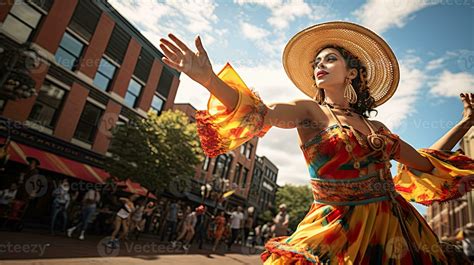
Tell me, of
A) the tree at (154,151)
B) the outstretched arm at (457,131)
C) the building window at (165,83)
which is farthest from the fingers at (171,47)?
the building window at (165,83)

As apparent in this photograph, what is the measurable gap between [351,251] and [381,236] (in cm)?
22

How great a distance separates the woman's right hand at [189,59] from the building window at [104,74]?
1666 centimetres

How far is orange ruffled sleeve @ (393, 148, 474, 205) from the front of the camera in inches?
79.5

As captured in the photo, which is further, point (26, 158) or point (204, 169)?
point (204, 169)

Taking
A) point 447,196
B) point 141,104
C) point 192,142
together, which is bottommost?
point 447,196

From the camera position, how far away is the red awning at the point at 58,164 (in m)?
11.2

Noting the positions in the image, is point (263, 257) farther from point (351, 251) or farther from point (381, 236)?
point (381, 236)

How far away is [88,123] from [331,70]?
53.3ft

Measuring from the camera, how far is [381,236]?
1461 millimetres

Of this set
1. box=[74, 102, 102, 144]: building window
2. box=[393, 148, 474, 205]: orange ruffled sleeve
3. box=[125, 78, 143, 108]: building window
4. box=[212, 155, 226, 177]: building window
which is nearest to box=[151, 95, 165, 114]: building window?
box=[125, 78, 143, 108]: building window

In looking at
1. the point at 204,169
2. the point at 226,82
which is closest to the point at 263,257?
the point at 226,82

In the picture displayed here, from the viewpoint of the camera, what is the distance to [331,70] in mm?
2023

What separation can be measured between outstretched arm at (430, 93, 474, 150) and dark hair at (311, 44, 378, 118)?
0.54m

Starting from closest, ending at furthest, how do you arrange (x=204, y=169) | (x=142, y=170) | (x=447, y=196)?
(x=447, y=196) < (x=142, y=170) < (x=204, y=169)
